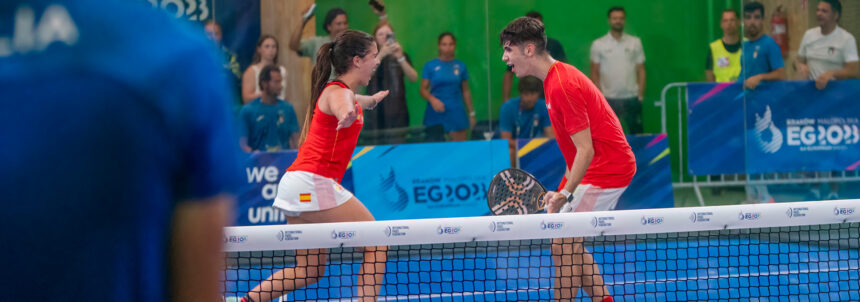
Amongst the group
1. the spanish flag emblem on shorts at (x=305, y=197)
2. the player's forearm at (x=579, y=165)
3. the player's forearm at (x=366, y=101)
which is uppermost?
the player's forearm at (x=366, y=101)

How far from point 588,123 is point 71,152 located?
4.29 m

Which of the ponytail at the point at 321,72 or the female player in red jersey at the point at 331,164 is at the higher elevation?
the ponytail at the point at 321,72

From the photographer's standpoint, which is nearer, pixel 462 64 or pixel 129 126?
pixel 129 126

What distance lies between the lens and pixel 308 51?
9.45 metres

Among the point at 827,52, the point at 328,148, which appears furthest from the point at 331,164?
the point at 827,52

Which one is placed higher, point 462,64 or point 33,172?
point 462,64

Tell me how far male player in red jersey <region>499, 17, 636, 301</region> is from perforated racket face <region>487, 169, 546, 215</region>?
53 centimetres

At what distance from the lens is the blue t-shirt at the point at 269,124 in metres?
9.55

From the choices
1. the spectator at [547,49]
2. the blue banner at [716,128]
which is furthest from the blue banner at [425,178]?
the blue banner at [716,128]

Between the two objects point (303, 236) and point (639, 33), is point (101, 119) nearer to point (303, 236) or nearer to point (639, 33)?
point (303, 236)

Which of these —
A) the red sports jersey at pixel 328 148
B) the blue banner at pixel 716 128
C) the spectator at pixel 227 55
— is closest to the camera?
the red sports jersey at pixel 328 148

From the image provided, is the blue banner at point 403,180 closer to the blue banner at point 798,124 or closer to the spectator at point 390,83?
the spectator at point 390,83

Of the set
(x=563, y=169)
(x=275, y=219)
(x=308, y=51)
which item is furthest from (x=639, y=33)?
(x=275, y=219)

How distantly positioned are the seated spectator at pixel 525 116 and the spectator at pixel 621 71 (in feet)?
2.41
